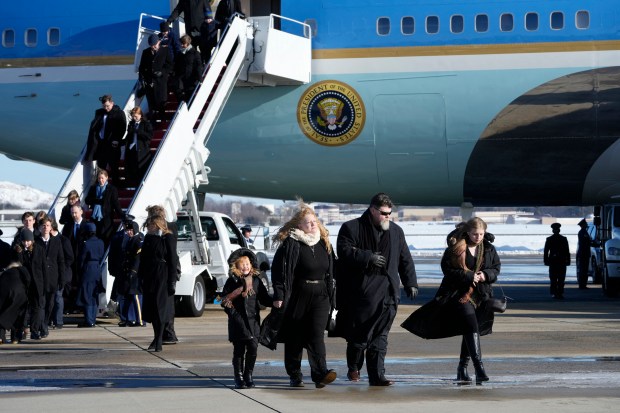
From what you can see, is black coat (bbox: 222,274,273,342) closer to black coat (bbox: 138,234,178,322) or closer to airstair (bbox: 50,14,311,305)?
black coat (bbox: 138,234,178,322)

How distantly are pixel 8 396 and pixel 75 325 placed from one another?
341 inches

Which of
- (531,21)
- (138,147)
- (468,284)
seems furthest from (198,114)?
(468,284)

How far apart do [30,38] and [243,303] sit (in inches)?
536

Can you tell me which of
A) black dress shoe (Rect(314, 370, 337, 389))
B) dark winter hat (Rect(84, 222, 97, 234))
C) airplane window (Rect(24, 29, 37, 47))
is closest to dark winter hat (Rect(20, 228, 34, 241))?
dark winter hat (Rect(84, 222, 97, 234))

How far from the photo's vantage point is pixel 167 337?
15664mm

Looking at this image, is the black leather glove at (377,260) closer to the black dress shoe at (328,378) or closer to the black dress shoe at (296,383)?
the black dress shoe at (328,378)

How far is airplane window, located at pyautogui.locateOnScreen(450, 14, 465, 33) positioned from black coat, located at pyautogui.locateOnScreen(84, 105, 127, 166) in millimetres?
6332

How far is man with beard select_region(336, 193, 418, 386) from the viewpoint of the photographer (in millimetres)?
11812

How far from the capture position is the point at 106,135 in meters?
20.5

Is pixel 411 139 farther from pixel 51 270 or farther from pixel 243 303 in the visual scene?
pixel 243 303

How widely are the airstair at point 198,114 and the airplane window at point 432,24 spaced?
87.3 inches

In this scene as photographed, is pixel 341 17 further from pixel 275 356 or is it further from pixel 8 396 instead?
pixel 8 396

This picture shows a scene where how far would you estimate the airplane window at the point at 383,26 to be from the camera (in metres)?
22.9

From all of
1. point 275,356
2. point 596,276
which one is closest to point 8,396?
point 275,356
